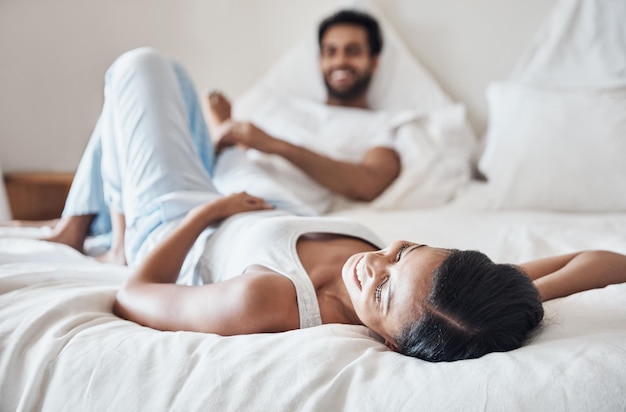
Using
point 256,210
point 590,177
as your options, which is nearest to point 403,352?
point 256,210

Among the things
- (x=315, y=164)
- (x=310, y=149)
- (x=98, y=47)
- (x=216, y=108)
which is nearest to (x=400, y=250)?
(x=315, y=164)

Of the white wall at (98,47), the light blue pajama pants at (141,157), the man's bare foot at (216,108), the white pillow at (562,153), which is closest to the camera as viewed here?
the light blue pajama pants at (141,157)

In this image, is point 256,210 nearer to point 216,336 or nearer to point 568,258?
point 216,336

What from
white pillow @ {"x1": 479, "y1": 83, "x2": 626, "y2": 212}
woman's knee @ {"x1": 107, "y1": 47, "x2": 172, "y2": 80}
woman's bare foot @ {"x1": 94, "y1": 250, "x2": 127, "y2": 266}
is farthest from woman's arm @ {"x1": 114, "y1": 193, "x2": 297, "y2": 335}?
white pillow @ {"x1": 479, "y1": 83, "x2": 626, "y2": 212}

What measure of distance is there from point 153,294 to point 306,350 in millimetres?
338

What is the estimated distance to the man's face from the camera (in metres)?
2.23

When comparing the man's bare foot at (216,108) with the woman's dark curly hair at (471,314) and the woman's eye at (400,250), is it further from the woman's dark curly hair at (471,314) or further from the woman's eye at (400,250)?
the woman's dark curly hair at (471,314)

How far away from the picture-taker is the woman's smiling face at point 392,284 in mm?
854

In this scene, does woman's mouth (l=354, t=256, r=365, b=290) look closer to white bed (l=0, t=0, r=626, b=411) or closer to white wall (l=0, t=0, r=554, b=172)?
white bed (l=0, t=0, r=626, b=411)

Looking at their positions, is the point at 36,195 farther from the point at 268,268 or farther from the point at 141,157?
the point at 268,268

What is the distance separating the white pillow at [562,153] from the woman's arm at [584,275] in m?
0.72

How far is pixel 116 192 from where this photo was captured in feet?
4.82

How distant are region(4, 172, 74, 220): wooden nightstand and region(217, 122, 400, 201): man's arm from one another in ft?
2.12

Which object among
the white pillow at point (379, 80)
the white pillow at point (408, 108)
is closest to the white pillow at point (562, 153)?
the white pillow at point (408, 108)
